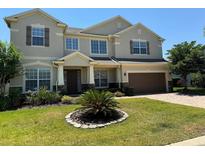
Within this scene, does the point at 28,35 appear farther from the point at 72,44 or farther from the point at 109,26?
the point at 109,26

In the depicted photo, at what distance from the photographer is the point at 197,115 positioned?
1055 centimetres

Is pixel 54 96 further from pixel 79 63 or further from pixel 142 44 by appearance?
pixel 142 44

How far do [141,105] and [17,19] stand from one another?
12.6 metres

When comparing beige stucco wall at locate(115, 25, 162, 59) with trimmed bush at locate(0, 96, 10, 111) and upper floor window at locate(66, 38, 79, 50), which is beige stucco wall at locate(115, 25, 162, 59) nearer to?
upper floor window at locate(66, 38, 79, 50)

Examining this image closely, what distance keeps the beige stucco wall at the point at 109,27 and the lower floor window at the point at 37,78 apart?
22.9 feet

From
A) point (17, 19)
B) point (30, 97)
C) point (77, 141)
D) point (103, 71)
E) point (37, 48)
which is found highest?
point (17, 19)

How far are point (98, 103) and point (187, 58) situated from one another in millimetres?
13823

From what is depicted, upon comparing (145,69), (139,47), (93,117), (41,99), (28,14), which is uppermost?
(28,14)

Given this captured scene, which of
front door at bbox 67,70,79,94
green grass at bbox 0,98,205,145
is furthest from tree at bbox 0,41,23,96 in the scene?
front door at bbox 67,70,79,94

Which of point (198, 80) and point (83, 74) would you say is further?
point (198, 80)

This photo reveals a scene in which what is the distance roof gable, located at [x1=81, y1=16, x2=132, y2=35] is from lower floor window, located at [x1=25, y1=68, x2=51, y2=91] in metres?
6.83

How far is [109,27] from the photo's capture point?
80.5 feet

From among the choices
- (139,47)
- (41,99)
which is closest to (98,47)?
(139,47)
